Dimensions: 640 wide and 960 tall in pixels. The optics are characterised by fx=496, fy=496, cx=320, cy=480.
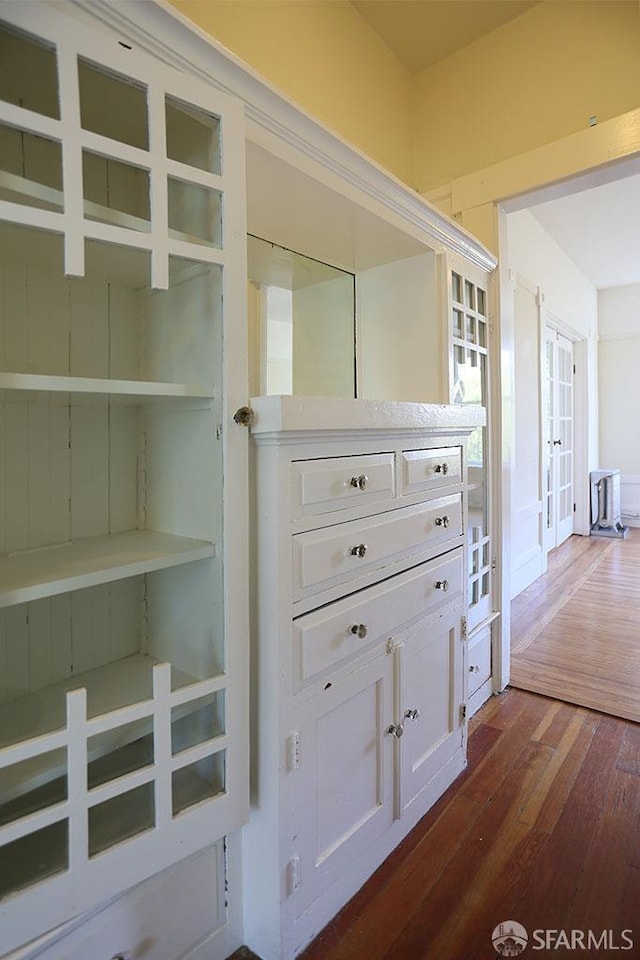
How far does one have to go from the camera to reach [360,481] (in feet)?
3.93

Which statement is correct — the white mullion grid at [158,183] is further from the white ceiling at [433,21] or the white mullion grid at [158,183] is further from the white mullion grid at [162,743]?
the white ceiling at [433,21]

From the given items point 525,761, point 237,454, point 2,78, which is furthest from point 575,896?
point 2,78

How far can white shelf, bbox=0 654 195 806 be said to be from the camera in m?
0.82

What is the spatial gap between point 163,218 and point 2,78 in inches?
14.2

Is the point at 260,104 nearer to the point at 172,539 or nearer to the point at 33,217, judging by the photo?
the point at 33,217

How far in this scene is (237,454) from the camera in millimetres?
1006

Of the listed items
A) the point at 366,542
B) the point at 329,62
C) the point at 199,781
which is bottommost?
the point at 199,781

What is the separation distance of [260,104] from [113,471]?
34.7 inches

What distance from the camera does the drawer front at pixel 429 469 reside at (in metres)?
1.38

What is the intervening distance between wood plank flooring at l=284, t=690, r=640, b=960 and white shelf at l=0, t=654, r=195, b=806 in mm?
727

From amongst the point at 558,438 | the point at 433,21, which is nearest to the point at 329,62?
the point at 433,21

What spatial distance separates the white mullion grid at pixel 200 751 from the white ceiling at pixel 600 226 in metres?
3.41

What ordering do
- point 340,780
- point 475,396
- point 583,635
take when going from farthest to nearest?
1. point 583,635
2. point 475,396
3. point 340,780

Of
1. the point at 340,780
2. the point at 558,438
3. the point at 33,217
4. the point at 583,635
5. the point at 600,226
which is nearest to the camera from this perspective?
the point at 33,217
